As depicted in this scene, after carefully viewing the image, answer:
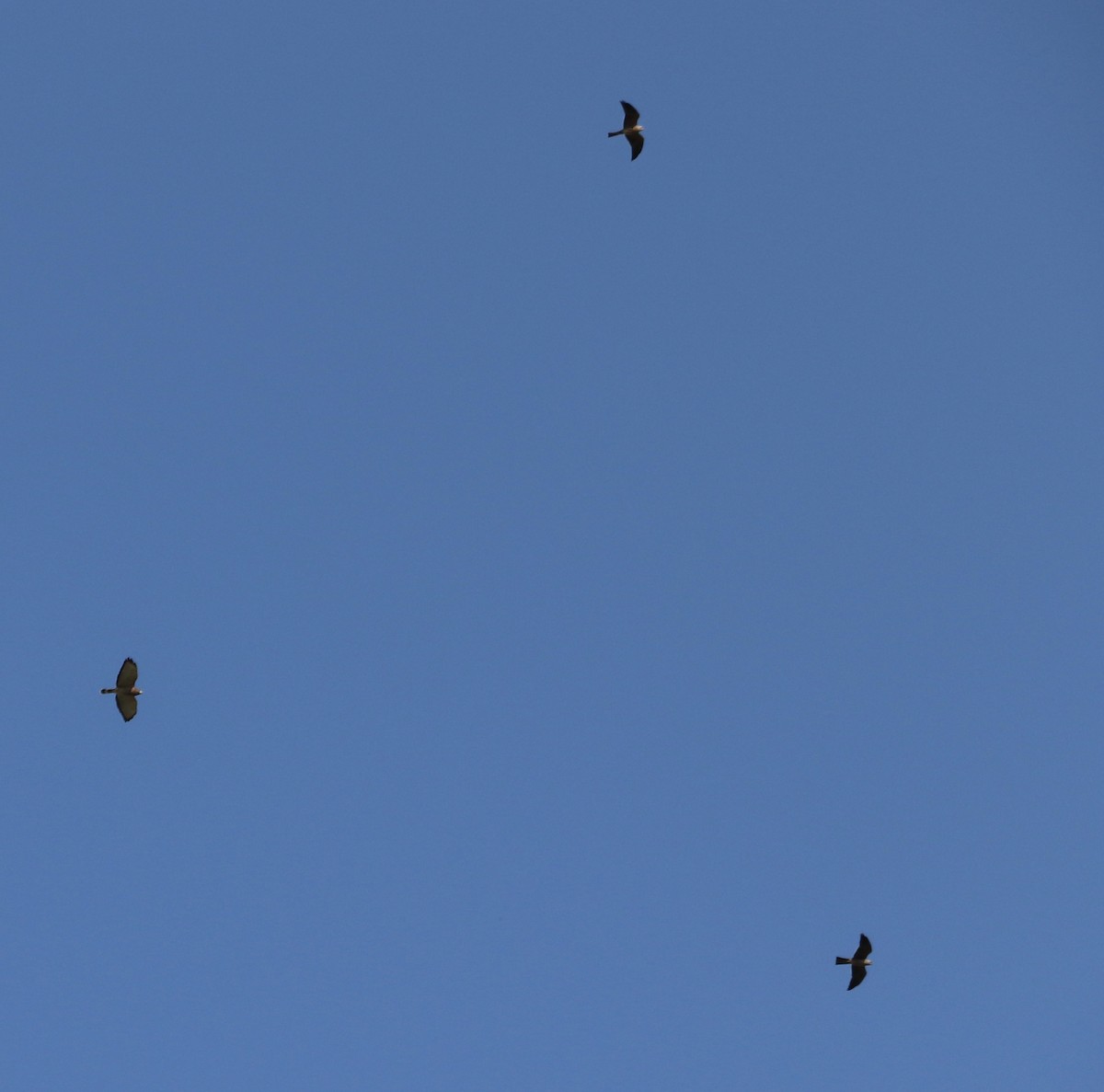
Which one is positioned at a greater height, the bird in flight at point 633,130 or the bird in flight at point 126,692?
the bird in flight at point 633,130

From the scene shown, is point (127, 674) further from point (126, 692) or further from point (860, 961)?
point (860, 961)

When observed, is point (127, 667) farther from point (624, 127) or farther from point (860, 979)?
point (860, 979)

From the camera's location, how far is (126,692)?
5691 centimetres

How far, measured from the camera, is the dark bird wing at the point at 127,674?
185ft

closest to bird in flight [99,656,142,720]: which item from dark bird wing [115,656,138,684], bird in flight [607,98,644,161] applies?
dark bird wing [115,656,138,684]

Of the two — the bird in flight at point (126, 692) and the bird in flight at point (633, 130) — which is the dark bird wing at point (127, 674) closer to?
the bird in flight at point (126, 692)

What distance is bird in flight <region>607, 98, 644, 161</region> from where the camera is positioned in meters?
63.7

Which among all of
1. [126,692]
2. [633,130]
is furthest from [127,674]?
[633,130]

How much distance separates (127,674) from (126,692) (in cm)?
72

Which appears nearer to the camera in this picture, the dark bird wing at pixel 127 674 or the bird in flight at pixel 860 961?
the dark bird wing at pixel 127 674

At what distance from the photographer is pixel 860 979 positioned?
68.0m

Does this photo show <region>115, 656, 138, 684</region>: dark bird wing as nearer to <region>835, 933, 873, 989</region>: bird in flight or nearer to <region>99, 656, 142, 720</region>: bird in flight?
<region>99, 656, 142, 720</region>: bird in flight

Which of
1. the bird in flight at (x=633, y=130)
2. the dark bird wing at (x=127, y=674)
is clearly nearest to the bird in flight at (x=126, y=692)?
the dark bird wing at (x=127, y=674)

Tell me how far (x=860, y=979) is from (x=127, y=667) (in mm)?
37809
